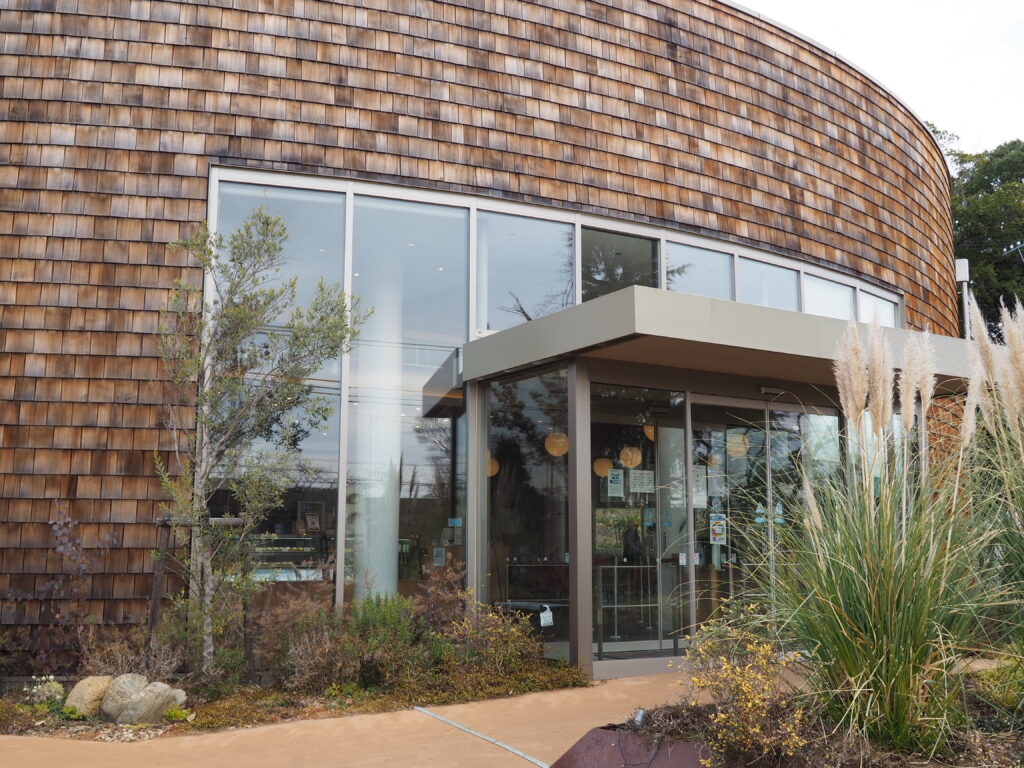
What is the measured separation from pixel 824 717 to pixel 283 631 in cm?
359

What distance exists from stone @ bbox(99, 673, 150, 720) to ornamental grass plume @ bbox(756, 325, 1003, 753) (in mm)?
3409

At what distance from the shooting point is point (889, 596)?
3.03 m

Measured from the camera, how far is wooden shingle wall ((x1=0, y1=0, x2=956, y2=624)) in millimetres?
6191

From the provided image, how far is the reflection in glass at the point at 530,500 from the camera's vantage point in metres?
6.32

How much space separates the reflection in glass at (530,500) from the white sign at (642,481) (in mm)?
581

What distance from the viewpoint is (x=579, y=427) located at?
6223 mm

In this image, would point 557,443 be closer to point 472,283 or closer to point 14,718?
point 472,283

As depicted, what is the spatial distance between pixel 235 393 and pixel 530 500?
2132 millimetres

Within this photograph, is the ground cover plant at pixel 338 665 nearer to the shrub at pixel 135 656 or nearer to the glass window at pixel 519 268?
the shrub at pixel 135 656

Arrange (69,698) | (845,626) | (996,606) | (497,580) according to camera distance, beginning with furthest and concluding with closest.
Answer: (497,580) < (69,698) < (996,606) < (845,626)

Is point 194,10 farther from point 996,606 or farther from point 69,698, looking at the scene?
point 996,606

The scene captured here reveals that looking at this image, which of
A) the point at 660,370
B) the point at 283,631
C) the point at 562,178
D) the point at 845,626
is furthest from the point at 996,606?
the point at 562,178

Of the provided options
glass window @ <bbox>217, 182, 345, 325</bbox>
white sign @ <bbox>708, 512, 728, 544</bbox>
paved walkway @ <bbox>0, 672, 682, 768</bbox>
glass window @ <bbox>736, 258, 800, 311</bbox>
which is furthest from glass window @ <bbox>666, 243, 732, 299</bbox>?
paved walkway @ <bbox>0, 672, 682, 768</bbox>

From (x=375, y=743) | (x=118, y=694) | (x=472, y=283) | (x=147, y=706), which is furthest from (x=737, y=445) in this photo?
(x=118, y=694)
